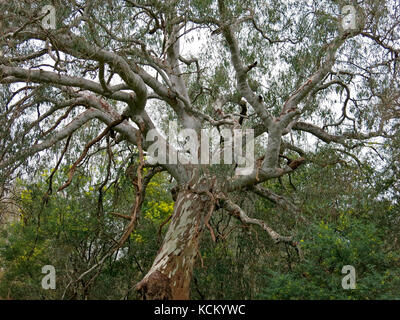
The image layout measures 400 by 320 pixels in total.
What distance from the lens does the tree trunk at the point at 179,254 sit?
6.78m

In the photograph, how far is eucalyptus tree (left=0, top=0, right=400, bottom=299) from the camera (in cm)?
685

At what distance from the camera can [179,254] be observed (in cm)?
734

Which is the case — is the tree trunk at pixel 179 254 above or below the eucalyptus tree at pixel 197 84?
below

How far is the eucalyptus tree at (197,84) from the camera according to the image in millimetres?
6848

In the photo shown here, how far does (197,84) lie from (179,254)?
450cm

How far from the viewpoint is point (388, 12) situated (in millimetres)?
8492

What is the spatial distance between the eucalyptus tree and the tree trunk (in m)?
0.02

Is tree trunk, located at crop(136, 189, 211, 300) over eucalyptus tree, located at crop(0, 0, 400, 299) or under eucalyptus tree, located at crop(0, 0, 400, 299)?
under

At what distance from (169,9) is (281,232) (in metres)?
4.37

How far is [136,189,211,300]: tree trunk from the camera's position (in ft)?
22.2

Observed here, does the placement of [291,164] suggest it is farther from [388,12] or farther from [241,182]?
[388,12]

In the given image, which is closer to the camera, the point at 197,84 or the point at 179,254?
the point at 179,254

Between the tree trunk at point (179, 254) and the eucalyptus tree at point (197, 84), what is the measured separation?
2 cm
